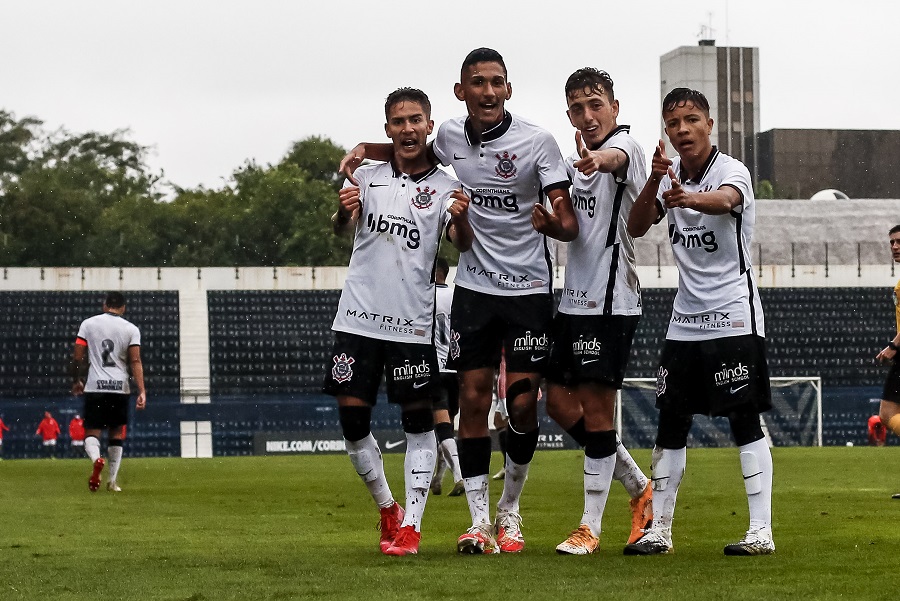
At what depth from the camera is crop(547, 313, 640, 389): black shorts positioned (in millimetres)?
6777

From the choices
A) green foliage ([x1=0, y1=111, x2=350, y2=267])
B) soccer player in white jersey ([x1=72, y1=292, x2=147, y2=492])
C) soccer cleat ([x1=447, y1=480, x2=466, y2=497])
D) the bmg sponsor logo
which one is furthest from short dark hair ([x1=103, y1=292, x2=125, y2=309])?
green foliage ([x1=0, y1=111, x2=350, y2=267])

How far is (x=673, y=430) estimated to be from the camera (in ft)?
22.5

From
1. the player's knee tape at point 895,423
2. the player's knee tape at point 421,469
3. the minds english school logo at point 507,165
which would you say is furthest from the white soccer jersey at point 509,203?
the player's knee tape at point 895,423

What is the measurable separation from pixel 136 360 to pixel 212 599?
402 inches

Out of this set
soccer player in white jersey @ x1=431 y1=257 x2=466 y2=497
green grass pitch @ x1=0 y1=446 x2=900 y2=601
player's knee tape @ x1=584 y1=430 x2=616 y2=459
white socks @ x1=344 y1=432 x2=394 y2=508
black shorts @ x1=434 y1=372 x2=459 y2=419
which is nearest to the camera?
green grass pitch @ x1=0 y1=446 x2=900 y2=601

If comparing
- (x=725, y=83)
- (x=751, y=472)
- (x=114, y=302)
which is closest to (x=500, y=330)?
(x=751, y=472)

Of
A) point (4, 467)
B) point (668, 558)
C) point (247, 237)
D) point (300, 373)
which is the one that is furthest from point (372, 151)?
point (247, 237)

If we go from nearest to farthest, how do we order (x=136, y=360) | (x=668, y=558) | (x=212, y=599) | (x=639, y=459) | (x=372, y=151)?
(x=212, y=599)
(x=668, y=558)
(x=372, y=151)
(x=136, y=360)
(x=639, y=459)

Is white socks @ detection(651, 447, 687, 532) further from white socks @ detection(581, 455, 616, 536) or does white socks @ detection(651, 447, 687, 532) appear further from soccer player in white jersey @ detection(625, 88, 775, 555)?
white socks @ detection(581, 455, 616, 536)

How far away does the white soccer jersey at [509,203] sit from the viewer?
6.80 metres

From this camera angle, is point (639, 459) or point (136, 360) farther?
point (639, 459)

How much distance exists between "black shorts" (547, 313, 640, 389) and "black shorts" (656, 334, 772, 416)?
0.71 feet

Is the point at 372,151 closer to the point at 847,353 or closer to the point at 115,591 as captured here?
the point at 115,591

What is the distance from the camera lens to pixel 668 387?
6727 mm
